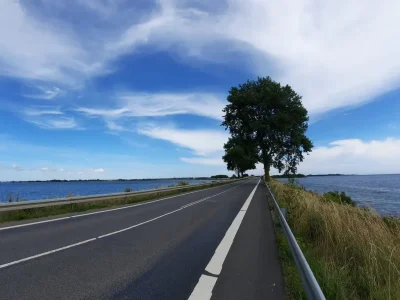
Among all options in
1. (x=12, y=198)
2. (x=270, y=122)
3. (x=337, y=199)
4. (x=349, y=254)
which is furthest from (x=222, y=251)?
(x=270, y=122)

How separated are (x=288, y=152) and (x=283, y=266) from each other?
39.1 meters

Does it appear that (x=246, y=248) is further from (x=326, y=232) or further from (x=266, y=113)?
A: (x=266, y=113)

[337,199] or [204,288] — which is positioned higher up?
[337,199]

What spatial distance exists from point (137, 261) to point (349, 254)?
14.3ft

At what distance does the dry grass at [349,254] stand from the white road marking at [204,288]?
166cm

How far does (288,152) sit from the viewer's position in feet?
143

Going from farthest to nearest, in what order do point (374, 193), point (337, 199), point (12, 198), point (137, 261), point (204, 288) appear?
point (374, 193), point (337, 199), point (12, 198), point (137, 261), point (204, 288)

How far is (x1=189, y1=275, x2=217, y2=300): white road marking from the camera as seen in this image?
440 cm

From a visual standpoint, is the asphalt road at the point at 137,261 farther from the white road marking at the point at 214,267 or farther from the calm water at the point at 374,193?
the calm water at the point at 374,193

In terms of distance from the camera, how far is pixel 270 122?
41.8 meters

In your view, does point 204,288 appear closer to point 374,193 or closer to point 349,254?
point 349,254

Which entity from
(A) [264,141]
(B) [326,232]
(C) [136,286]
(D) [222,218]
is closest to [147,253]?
(C) [136,286]

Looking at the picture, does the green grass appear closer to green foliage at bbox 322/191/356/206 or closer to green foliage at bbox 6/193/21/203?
green foliage at bbox 322/191/356/206

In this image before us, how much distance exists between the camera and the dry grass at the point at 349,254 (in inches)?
179
